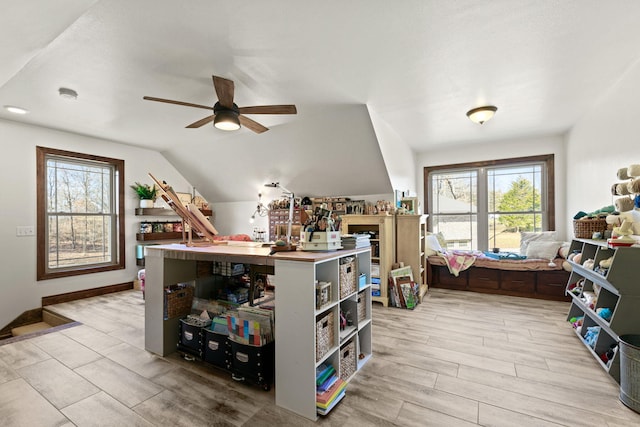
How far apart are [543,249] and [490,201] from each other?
3.79 ft

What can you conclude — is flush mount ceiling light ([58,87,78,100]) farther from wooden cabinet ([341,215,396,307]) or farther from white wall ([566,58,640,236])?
white wall ([566,58,640,236])

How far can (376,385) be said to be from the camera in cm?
208

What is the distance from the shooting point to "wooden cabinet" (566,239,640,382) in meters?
2.03

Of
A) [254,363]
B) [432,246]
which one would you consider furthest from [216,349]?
[432,246]

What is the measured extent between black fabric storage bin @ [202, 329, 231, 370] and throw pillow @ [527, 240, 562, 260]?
15.0 ft

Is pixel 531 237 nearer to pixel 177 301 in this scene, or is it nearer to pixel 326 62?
pixel 326 62

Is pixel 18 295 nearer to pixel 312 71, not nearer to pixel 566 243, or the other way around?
pixel 312 71

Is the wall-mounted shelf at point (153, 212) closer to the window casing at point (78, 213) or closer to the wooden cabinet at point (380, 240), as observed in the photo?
the window casing at point (78, 213)

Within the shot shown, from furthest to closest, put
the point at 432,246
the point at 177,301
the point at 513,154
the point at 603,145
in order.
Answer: the point at 432,246 → the point at 513,154 → the point at 603,145 → the point at 177,301

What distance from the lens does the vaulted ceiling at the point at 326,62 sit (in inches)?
72.4

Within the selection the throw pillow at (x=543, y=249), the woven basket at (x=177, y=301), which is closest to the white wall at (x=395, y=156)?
the throw pillow at (x=543, y=249)

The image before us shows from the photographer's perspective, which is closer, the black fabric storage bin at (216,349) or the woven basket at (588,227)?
the black fabric storage bin at (216,349)

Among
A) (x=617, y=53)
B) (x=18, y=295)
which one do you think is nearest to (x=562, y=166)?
(x=617, y=53)

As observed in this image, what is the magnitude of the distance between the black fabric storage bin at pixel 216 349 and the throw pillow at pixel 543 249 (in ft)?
15.0
